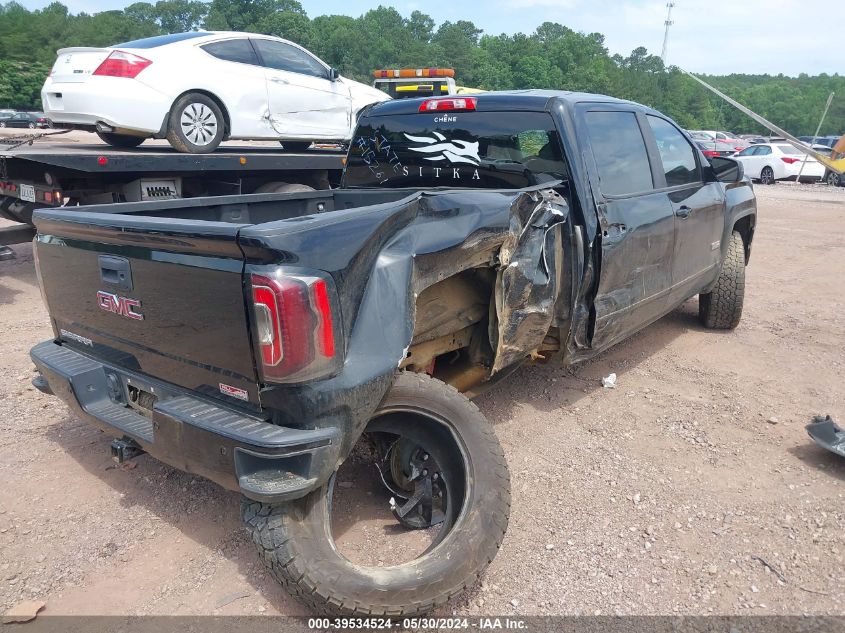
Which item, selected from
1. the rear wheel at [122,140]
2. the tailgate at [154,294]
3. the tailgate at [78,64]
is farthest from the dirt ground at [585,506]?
the rear wheel at [122,140]

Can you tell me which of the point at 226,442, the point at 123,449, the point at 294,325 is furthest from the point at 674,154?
the point at 123,449

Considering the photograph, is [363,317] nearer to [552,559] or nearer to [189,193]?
[552,559]

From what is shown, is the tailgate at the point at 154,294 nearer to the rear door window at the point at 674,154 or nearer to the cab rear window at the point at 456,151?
the cab rear window at the point at 456,151

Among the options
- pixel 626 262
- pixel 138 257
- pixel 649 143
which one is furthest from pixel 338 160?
pixel 138 257

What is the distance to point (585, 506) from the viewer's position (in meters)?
3.21

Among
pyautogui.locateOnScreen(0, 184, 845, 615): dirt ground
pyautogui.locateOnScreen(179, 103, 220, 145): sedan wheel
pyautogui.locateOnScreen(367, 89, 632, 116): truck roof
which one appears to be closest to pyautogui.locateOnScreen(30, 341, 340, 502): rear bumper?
pyautogui.locateOnScreen(0, 184, 845, 615): dirt ground

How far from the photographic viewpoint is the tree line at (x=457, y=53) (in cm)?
6644

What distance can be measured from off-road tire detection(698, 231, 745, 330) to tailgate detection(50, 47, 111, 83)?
21.5ft

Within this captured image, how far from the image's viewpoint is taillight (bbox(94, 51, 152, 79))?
6.94m

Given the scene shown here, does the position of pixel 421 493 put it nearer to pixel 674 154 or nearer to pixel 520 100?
pixel 520 100

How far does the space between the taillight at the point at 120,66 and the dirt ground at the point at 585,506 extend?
11.0ft

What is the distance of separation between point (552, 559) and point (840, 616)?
3.57ft

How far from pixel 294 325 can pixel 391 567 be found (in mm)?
1005

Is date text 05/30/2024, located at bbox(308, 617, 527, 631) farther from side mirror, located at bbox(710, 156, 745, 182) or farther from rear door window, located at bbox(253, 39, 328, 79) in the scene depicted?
rear door window, located at bbox(253, 39, 328, 79)
